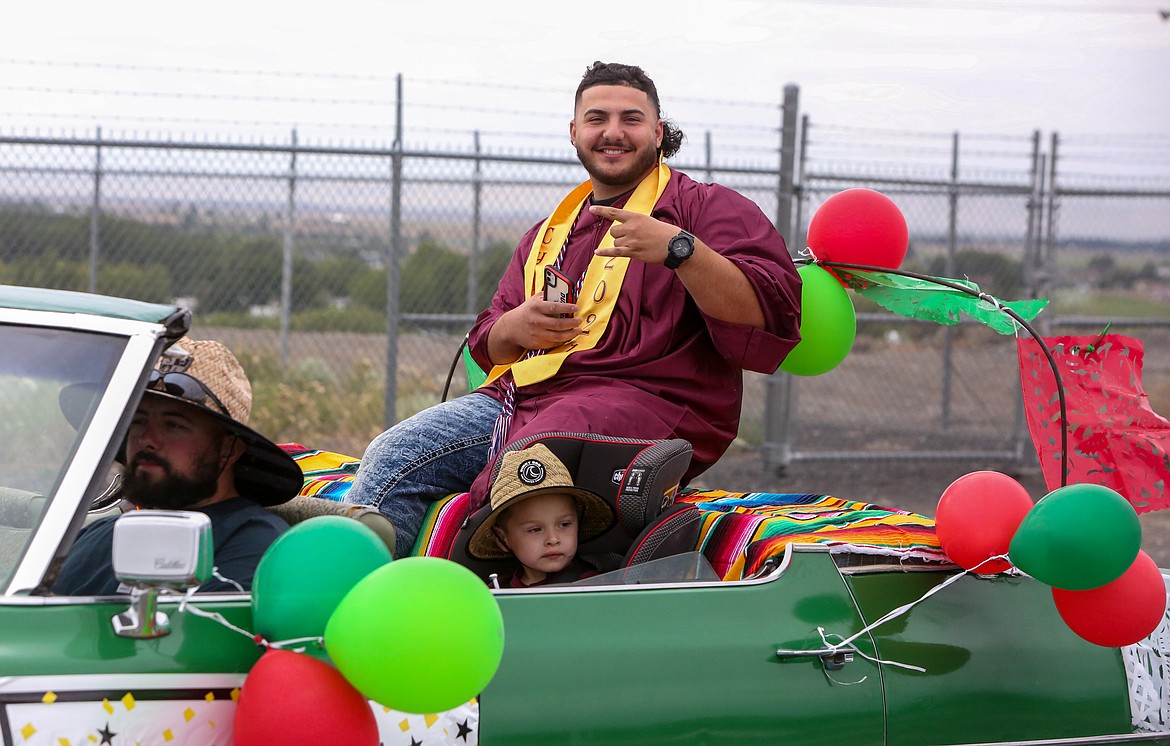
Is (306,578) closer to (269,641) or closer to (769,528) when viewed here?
(269,641)

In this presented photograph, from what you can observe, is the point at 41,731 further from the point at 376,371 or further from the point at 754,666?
the point at 376,371

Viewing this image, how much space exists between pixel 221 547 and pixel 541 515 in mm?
686

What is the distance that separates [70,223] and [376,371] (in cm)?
218

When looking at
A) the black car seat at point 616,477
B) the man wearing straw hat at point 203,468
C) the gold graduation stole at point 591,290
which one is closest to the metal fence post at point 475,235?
the gold graduation stole at point 591,290

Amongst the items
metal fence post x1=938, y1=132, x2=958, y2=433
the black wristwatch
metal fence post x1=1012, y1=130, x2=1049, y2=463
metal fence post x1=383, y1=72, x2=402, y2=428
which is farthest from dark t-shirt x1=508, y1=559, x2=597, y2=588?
metal fence post x1=1012, y1=130, x2=1049, y2=463

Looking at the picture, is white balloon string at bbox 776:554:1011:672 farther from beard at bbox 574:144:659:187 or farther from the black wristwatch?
beard at bbox 574:144:659:187

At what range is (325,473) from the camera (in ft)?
11.6

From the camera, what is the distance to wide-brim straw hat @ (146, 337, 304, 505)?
2336mm

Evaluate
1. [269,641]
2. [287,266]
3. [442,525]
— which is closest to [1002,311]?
[442,525]

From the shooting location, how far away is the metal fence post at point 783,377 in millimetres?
7902

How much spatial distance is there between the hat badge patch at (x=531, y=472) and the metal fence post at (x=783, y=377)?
207 inches

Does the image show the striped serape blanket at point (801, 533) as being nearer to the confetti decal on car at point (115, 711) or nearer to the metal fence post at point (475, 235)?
the confetti decal on car at point (115, 711)

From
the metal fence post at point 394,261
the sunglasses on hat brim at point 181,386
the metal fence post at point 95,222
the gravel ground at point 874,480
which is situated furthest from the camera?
the gravel ground at point 874,480

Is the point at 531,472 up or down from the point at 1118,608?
up
